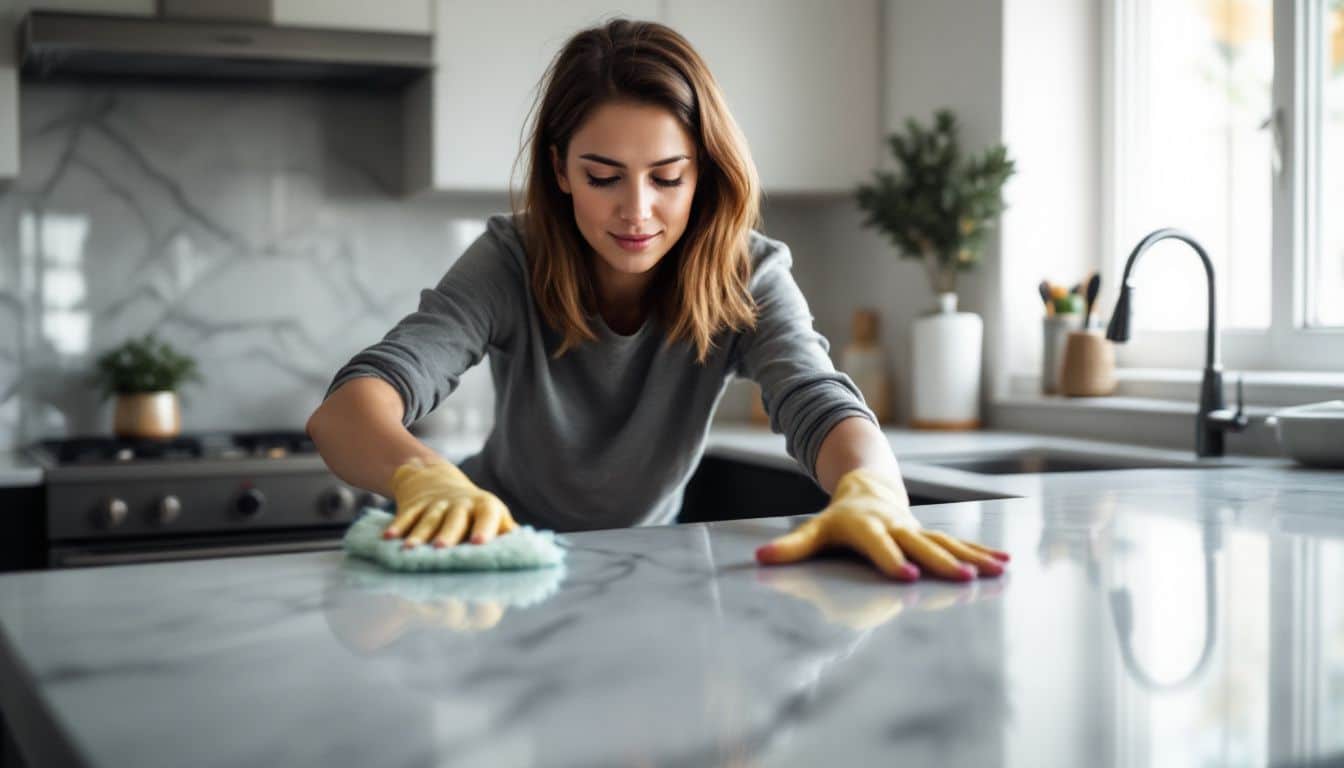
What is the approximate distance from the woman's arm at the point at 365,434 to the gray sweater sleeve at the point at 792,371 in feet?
1.31

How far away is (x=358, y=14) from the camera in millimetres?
2674

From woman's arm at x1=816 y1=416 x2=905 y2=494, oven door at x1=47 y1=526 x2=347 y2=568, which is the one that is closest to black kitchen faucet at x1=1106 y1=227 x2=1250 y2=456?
woman's arm at x1=816 y1=416 x2=905 y2=494

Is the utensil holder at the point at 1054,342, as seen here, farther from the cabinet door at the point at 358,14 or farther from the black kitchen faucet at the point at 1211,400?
the cabinet door at the point at 358,14

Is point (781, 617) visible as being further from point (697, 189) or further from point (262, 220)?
point (262, 220)

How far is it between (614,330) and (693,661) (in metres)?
1.01

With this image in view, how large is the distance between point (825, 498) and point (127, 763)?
5.87 ft

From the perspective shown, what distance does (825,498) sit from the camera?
2254 millimetres

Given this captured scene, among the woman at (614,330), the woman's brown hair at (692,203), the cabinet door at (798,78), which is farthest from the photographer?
the cabinet door at (798,78)

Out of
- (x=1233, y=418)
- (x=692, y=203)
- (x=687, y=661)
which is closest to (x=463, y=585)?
(x=687, y=661)

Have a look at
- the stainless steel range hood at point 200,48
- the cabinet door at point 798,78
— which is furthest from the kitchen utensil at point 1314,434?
the stainless steel range hood at point 200,48

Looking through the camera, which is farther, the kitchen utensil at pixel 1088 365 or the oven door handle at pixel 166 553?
the kitchen utensil at pixel 1088 365

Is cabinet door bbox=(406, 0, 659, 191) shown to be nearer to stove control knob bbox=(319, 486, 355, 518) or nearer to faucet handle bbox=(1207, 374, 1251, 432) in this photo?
stove control knob bbox=(319, 486, 355, 518)

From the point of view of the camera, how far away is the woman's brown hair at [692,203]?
1.48 meters

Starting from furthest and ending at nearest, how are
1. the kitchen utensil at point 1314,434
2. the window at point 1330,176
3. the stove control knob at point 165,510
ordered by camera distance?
the stove control knob at point 165,510 → the window at point 1330,176 → the kitchen utensil at point 1314,434
